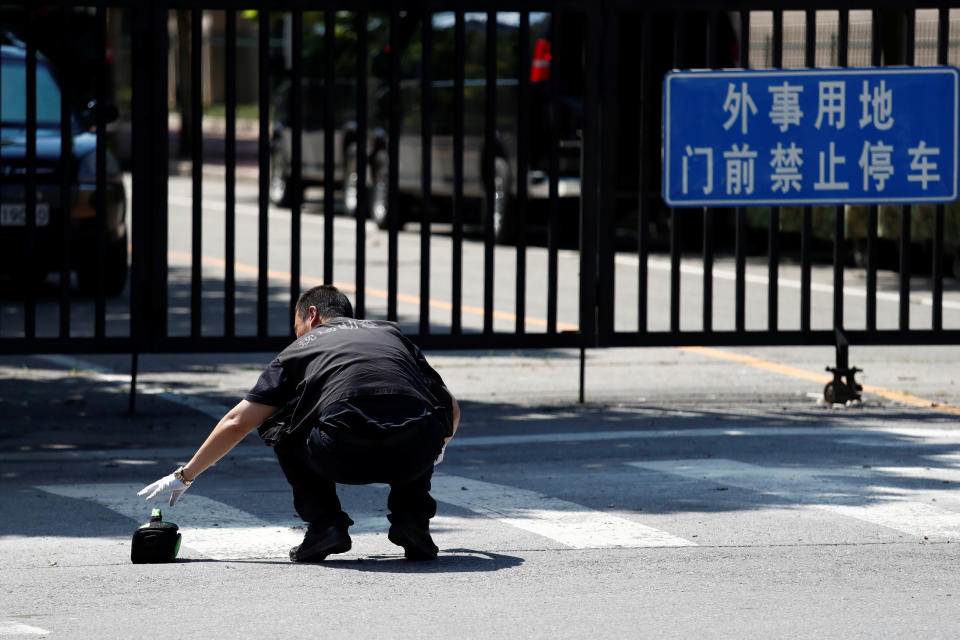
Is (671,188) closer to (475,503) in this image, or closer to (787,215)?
(475,503)

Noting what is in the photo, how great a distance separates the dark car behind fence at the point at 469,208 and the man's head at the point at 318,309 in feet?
9.51

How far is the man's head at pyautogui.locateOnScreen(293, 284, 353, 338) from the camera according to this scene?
252 inches

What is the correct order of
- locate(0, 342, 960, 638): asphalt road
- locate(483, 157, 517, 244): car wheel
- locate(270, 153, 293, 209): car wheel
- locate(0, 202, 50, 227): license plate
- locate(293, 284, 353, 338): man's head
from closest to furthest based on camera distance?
locate(0, 342, 960, 638): asphalt road → locate(293, 284, 353, 338): man's head → locate(0, 202, 50, 227): license plate → locate(483, 157, 517, 244): car wheel → locate(270, 153, 293, 209): car wheel

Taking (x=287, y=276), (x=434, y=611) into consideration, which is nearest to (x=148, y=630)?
(x=434, y=611)

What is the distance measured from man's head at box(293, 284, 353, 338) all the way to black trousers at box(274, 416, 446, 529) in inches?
19.9

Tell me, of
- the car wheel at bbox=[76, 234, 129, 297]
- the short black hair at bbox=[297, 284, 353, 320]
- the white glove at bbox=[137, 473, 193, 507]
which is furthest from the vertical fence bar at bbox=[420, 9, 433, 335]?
the car wheel at bbox=[76, 234, 129, 297]

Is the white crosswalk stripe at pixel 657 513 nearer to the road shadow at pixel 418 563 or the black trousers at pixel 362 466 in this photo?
the road shadow at pixel 418 563

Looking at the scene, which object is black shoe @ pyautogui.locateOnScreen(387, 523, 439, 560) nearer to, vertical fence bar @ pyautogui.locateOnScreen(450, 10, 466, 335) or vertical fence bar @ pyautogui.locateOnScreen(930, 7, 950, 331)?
vertical fence bar @ pyautogui.locateOnScreen(450, 10, 466, 335)

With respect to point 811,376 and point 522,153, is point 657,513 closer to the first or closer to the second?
point 522,153

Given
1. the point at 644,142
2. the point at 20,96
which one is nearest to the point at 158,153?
the point at 644,142

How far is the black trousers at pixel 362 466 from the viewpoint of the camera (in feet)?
19.7

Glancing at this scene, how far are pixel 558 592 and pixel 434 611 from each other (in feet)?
1.55

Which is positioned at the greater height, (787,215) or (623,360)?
(787,215)

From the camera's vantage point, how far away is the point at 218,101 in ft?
208
